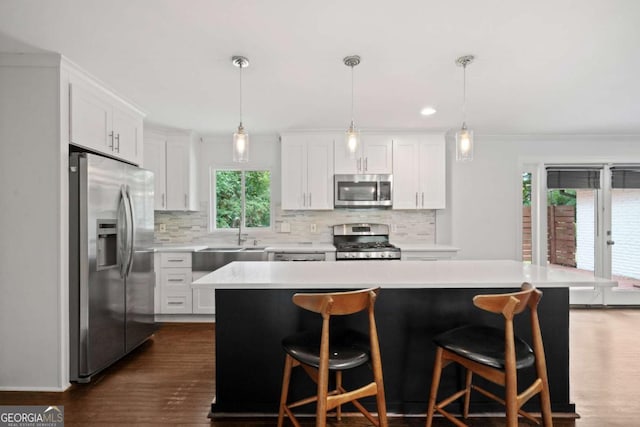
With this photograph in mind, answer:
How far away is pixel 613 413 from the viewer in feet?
7.11

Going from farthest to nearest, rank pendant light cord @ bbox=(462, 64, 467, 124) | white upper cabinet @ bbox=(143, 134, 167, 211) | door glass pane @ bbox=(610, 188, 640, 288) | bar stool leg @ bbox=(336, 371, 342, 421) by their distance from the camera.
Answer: door glass pane @ bbox=(610, 188, 640, 288)
white upper cabinet @ bbox=(143, 134, 167, 211)
pendant light cord @ bbox=(462, 64, 467, 124)
bar stool leg @ bbox=(336, 371, 342, 421)

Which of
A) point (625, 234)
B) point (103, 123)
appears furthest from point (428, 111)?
point (625, 234)

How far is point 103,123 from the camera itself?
9.66 feet

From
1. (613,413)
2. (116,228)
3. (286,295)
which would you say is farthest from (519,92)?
(116,228)

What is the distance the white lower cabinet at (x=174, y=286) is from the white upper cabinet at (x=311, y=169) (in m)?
1.47

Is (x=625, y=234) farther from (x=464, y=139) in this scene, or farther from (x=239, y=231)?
(x=239, y=231)

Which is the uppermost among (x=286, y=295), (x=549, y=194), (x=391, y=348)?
(x=549, y=194)

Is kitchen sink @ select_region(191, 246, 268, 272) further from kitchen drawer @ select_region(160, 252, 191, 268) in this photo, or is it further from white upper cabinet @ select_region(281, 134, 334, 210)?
white upper cabinet @ select_region(281, 134, 334, 210)

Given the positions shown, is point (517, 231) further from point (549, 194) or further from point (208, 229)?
point (208, 229)

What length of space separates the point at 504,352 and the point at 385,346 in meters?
0.71

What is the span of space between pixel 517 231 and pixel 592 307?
1.49 meters

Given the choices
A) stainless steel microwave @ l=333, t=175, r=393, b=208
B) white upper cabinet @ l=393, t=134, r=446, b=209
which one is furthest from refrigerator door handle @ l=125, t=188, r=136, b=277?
white upper cabinet @ l=393, t=134, r=446, b=209

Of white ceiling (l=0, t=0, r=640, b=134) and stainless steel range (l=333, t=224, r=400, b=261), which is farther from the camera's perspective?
stainless steel range (l=333, t=224, r=400, b=261)

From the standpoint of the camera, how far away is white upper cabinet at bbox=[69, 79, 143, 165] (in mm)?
2592
